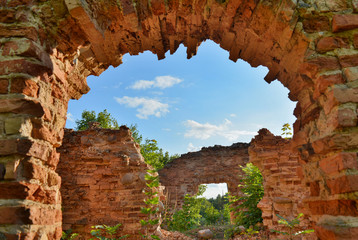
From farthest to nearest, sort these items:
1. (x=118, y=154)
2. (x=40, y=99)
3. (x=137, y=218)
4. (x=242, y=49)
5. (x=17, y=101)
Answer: (x=118, y=154)
(x=137, y=218)
(x=242, y=49)
(x=40, y=99)
(x=17, y=101)

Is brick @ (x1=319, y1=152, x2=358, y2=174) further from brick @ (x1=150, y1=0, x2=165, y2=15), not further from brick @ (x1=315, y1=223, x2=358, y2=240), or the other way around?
brick @ (x1=150, y1=0, x2=165, y2=15)

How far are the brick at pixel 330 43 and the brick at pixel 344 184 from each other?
91cm

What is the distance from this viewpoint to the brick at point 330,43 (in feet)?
5.26

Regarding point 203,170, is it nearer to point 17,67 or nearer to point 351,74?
point 351,74

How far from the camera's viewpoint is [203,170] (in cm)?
1087

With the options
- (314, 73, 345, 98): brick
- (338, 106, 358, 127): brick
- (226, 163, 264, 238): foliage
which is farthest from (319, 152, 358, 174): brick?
(226, 163, 264, 238): foliage

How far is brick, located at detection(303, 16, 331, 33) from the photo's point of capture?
1675 millimetres

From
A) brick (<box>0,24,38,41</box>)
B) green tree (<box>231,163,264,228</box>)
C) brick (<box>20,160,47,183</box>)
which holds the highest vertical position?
brick (<box>0,24,38,41</box>)

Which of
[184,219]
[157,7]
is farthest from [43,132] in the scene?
[184,219]

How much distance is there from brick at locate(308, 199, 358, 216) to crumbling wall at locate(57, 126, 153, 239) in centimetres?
393

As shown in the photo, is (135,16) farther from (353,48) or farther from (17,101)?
(353,48)

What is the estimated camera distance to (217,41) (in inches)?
101

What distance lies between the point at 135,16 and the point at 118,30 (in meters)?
0.33

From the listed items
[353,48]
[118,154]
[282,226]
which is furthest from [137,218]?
[353,48]
